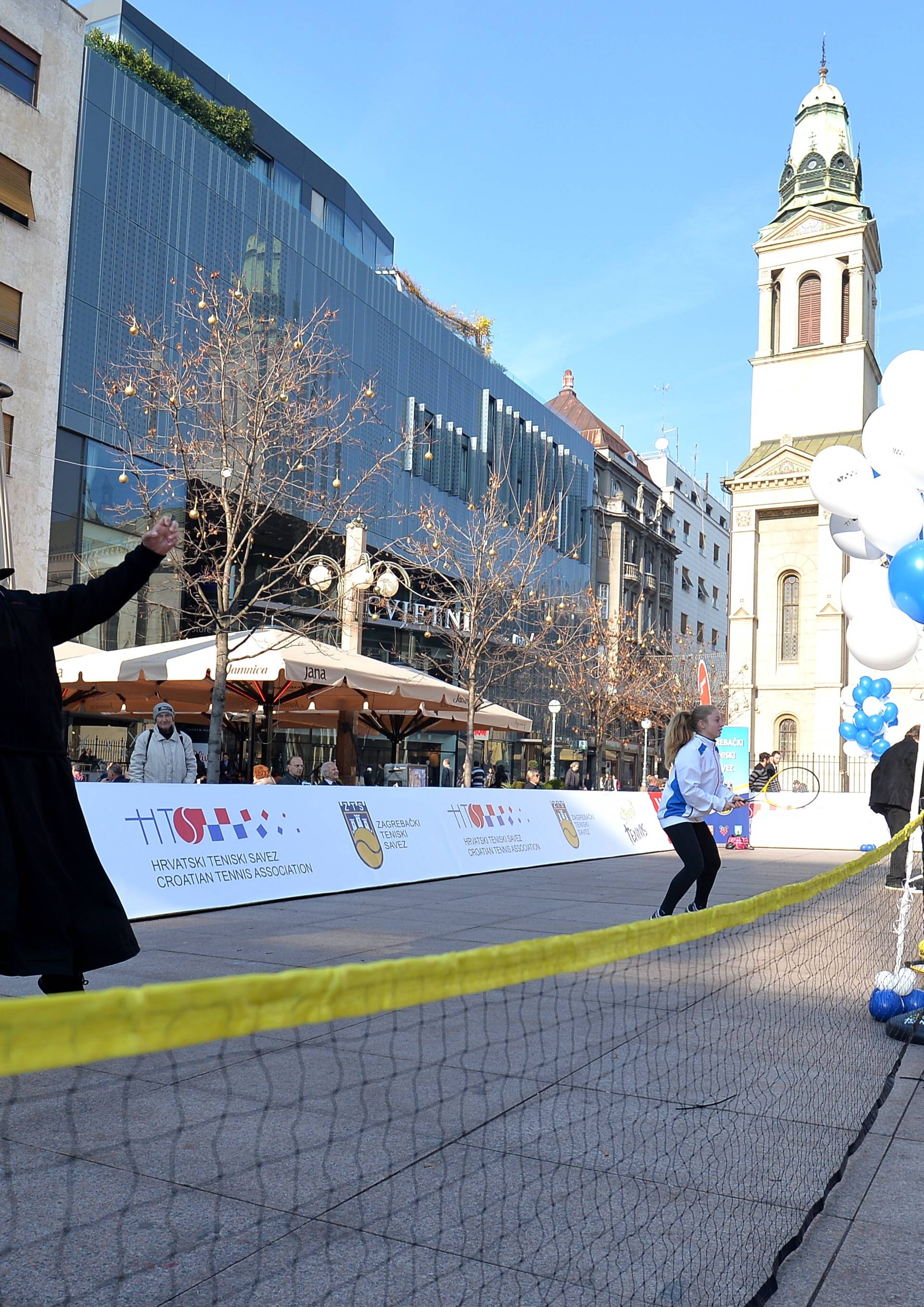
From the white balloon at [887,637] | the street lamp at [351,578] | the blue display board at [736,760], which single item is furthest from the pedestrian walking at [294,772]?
the blue display board at [736,760]

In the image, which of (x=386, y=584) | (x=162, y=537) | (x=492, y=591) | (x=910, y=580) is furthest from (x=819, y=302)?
(x=162, y=537)

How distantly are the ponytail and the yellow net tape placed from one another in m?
6.63

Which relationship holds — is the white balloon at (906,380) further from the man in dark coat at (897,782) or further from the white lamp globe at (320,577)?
the white lamp globe at (320,577)

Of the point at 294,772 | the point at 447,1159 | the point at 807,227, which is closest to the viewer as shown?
the point at 447,1159

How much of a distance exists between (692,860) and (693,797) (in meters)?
0.57

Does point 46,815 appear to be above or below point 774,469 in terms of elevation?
below

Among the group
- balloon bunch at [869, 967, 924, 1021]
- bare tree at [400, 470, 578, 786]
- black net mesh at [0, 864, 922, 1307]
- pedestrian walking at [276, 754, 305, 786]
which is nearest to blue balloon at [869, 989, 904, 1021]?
balloon bunch at [869, 967, 924, 1021]

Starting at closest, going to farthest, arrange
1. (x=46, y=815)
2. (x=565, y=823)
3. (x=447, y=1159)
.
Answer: (x=447, y=1159)
(x=46, y=815)
(x=565, y=823)

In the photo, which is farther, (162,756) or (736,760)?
(736,760)

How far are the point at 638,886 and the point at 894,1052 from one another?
7.61 meters

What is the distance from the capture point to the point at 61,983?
12.7ft

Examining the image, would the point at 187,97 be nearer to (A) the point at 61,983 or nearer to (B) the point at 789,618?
(B) the point at 789,618

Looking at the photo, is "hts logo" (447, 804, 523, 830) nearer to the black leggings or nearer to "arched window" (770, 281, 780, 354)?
the black leggings

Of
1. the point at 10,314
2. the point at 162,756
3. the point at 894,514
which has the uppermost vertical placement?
the point at 10,314
